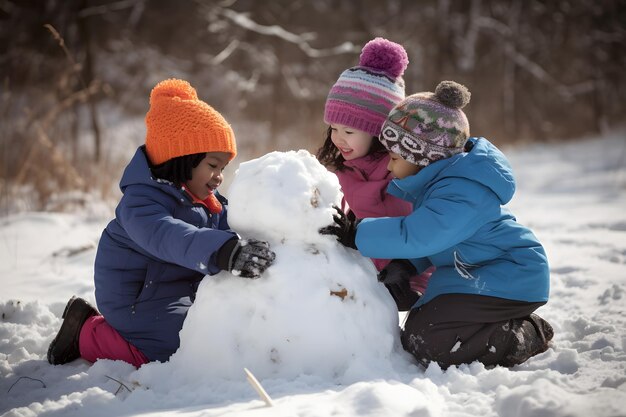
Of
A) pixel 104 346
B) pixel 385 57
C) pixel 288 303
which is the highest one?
pixel 385 57

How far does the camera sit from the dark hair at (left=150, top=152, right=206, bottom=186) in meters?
2.63

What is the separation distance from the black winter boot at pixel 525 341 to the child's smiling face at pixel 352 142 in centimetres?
131

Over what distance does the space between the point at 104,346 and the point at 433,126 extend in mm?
1774

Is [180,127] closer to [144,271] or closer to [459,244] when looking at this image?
[144,271]

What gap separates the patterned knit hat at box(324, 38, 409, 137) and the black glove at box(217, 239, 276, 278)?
1315mm

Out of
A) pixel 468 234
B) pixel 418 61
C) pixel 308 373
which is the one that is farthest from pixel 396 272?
pixel 418 61

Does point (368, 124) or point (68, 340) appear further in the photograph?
point (368, 124)

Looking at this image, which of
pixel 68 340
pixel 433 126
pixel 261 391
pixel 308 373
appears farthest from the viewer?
pixel 68 340

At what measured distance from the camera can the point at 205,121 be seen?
263cm

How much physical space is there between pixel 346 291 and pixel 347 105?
139cm

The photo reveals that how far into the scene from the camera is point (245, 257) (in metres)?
2.05

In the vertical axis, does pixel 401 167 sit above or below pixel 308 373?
above

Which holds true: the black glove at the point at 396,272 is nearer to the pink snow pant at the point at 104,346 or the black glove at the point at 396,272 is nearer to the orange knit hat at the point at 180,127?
the orange knit hat at the point at 180,127

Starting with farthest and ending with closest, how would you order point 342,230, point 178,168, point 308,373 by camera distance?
point 178,168
point 342,230
point 308,373
